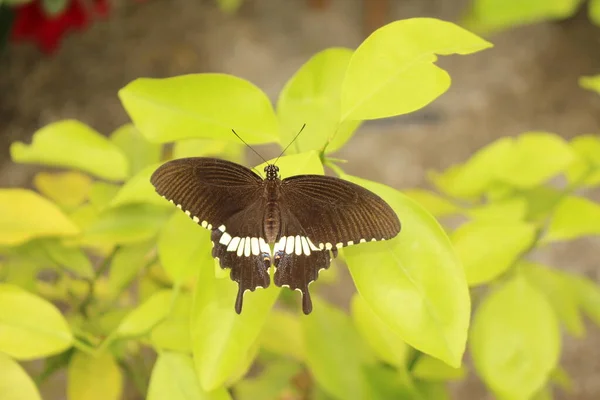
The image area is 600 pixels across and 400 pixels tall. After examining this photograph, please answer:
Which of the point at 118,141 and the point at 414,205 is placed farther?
the point at 118,141

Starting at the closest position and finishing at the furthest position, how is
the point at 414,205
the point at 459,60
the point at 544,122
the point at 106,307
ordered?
the point at 414,205, the point at 106,307, the point at 544,122, the point at 459,60

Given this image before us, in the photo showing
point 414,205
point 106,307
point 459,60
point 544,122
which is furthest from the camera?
point 459,60

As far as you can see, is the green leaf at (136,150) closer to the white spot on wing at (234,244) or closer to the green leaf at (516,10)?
the white spot on wing at (234,244)

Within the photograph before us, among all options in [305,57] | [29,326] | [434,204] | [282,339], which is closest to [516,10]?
[305,57]

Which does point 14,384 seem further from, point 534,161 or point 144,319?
point 534,161

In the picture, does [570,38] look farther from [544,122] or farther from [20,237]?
[20,237]

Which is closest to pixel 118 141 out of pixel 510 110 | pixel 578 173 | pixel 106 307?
pixel 106 307

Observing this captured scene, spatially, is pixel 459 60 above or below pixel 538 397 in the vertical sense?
below

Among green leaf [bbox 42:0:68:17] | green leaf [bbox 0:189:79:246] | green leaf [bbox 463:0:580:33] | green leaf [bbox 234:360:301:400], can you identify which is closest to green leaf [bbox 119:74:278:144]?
green leaf [bbox 0:189:79:246]
